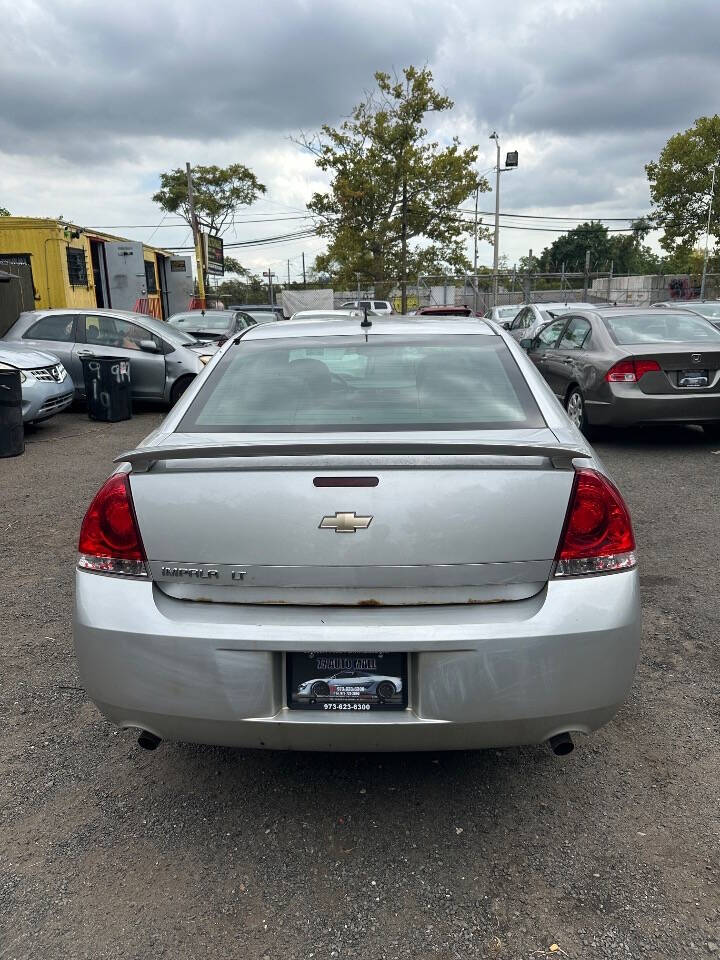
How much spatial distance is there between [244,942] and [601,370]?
7.18 metres

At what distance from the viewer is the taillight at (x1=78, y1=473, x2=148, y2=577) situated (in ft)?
7.61

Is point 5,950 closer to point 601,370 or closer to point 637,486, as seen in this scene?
point 637,486

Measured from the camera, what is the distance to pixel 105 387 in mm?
10812

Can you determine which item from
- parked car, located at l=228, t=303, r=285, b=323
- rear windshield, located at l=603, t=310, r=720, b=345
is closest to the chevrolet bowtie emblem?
rear windshield, located at l=603, t=310, r=720, b=345

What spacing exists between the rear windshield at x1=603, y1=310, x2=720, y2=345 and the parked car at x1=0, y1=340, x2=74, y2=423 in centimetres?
680

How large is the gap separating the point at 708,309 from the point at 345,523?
45.4 ft

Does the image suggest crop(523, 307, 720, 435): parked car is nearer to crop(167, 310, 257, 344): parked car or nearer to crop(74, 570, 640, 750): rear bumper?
crop(74, 570, 640, 750): rear bumper

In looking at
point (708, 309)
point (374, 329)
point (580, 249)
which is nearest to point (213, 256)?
point (708, 309)

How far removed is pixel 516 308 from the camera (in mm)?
22438

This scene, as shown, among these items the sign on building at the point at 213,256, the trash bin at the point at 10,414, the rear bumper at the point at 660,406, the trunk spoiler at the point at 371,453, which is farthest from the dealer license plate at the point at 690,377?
the sign on building at the point at 213,256

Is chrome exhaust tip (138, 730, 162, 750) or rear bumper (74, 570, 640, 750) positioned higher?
rear bumper (74, 570, 640, 750)

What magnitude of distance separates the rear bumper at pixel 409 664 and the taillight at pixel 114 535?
92 millimetres

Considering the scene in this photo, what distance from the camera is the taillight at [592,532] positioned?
7.41ft

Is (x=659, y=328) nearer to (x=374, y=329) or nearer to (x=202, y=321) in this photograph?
(x=374, y=329)
